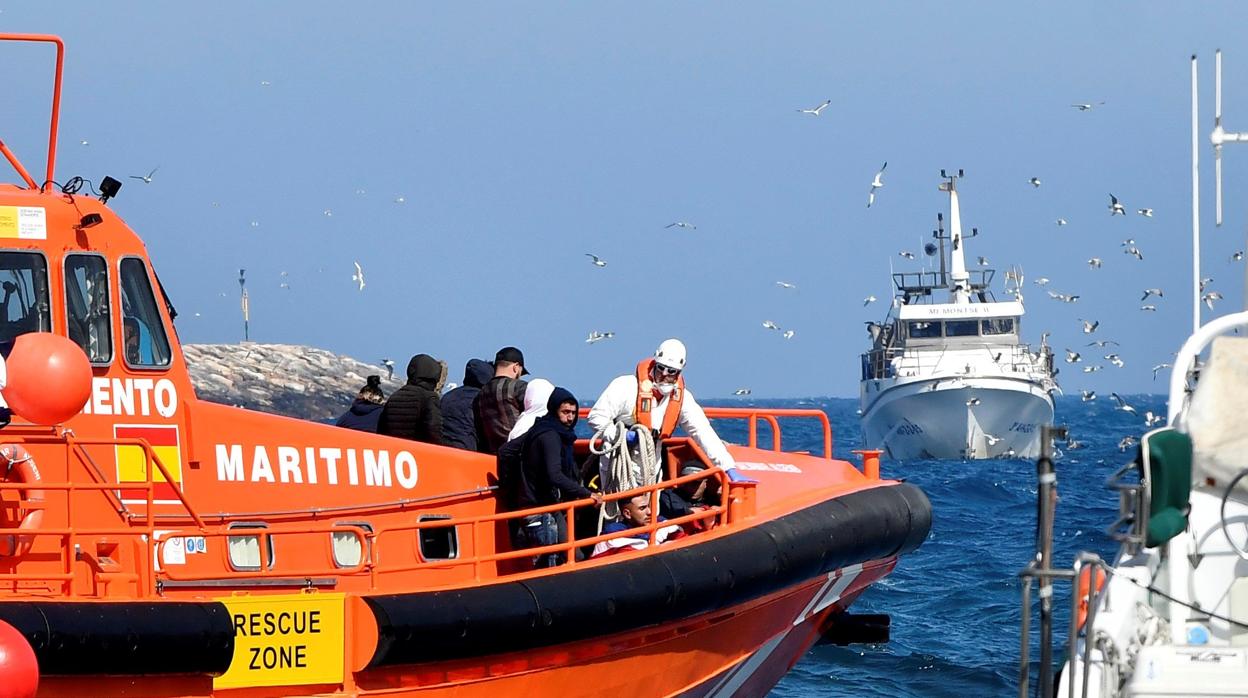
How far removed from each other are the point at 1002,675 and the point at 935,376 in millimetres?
34469

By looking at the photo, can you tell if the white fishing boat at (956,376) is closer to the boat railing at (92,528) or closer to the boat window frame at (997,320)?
the boat window frame at (997,320)

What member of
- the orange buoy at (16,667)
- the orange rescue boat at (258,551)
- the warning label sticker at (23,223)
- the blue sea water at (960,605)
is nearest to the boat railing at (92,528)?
the orange rescue boat at (258,551)

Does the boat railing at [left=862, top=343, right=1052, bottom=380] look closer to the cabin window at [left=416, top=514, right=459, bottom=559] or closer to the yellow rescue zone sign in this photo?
the cabin window at [left=416, top=514, right=459, bottom=559]

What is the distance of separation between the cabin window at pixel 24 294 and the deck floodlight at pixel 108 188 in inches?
16.1

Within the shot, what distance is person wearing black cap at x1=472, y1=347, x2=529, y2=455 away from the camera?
7688 mm

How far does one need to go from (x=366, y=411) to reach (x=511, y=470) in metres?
1.18

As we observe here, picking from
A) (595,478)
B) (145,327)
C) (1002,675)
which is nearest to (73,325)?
(145,327)

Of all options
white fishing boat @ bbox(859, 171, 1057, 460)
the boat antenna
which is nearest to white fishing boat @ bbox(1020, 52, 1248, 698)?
the boat antenna

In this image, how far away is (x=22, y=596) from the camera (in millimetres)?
5961

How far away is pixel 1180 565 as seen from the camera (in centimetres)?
560

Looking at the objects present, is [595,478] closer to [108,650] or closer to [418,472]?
[418,472]

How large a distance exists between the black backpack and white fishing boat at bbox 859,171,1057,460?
37869 mm

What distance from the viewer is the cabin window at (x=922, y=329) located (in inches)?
1866

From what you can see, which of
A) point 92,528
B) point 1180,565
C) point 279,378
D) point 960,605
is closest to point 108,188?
point 92,528
